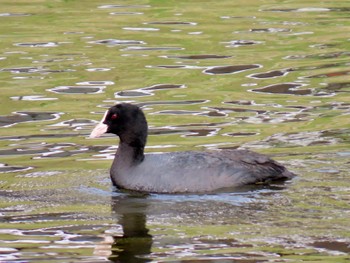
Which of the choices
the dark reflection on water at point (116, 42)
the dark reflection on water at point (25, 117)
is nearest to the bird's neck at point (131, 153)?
the dark reflection on water at point (25, 117)

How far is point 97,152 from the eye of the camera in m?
12.1

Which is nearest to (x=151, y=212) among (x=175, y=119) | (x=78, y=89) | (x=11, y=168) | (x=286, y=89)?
(x=11, y=168)

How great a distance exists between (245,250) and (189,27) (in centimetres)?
1123

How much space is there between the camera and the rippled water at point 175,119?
8.96m

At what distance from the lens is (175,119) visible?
1341 centimetres

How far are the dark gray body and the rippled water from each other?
15 cm

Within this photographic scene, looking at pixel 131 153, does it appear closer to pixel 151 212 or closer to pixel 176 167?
pixel 176 167

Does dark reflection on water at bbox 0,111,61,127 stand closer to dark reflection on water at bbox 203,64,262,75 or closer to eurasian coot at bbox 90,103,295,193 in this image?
eurasian coot at bbox 90,103,295,193

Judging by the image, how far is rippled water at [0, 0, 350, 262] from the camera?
29.4 feet

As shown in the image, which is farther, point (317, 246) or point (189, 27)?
point (189, 27)

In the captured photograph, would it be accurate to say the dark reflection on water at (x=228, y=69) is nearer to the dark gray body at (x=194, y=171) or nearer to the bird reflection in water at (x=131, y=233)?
the dark gray body at (x=194, y=171)

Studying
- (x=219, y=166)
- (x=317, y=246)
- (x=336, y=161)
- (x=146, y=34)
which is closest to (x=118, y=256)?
(x=317, y=246)

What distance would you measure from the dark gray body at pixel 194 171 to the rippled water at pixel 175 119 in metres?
→ 0.15

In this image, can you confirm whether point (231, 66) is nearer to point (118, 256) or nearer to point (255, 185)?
point (255, 185)
